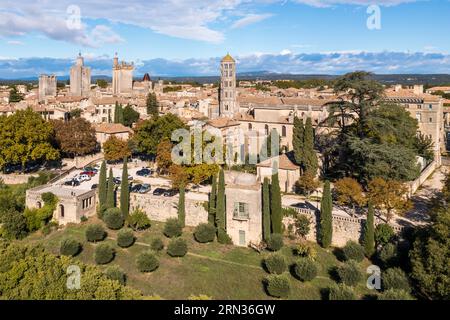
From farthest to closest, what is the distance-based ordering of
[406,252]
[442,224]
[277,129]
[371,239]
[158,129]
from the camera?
[277,129] → [158,129] → [371,239] → [406,252] → [442,224]

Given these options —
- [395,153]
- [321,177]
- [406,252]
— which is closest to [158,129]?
[321,177]

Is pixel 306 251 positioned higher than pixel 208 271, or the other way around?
pixel 306 251

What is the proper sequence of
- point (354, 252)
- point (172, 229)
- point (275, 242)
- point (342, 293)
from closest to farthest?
point (342, 293)
point (354, 252)
point (275, 242)
point (172, 229)

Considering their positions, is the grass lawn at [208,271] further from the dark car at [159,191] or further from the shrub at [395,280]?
the dark car at [159,191]

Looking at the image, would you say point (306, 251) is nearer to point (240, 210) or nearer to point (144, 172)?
point (240, 210)

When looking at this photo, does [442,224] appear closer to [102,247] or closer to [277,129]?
[102,247]

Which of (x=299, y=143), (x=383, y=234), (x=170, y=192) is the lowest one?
(x=383, y=234)

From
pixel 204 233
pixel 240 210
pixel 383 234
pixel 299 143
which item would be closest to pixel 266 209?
pixel 240 210
